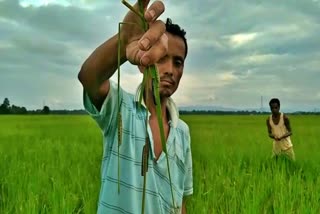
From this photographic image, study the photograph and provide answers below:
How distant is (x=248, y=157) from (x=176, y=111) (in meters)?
4.21

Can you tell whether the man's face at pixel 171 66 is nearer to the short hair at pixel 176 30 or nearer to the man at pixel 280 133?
the short hair at pixel 176 30

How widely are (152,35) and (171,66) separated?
0.75 metres

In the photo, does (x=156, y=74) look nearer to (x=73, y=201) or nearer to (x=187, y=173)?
(x=187, y=173)

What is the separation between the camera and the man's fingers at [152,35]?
76cm

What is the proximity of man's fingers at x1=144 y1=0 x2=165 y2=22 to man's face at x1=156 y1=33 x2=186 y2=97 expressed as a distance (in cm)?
59

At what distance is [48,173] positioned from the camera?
13.1ft

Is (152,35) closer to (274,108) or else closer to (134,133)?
(134,133)

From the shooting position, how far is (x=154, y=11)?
0.78 m

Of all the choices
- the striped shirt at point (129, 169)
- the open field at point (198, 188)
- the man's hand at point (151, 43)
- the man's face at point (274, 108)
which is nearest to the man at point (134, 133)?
the striped shirt at point (129, 169)

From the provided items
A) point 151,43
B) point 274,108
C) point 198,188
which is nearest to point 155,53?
point 151,43

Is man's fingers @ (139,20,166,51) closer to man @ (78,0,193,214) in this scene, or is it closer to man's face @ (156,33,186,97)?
man @ (78,0,193,214)

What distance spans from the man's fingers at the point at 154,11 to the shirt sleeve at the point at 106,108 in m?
0.48

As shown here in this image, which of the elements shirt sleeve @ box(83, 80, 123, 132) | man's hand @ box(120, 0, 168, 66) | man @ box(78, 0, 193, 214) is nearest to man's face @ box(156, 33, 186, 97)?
man @ box(78, 0, 193, 214)

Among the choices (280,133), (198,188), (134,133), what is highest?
(134,133)
